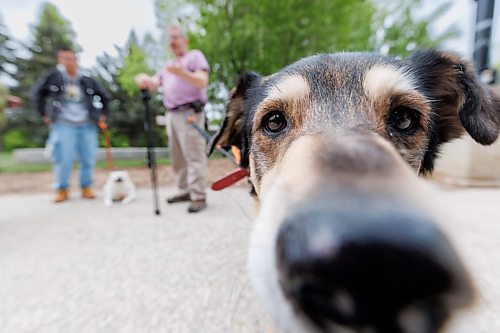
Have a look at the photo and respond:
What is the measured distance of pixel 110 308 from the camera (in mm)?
2598

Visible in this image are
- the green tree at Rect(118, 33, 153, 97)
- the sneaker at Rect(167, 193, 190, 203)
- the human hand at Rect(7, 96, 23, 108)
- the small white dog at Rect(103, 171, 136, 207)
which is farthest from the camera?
the green tree at Rect(118, 33, 153, 97)

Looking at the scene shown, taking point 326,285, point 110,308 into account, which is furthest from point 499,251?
point 110,308

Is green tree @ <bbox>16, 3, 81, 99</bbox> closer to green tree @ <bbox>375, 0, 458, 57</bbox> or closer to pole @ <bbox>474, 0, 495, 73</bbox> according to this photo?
green tree @ <bbox>375, 0, 458, 57</bbox>

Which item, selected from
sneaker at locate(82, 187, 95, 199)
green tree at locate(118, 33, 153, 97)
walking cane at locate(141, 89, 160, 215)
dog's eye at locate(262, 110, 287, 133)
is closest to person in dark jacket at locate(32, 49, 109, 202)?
sneaker at locate(82, 187, 95, 199)

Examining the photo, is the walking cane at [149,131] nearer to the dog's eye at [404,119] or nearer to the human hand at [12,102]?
the human hand at [12,102]

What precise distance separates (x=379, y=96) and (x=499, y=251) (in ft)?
9.49

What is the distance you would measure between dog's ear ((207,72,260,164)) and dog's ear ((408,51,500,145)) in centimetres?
132

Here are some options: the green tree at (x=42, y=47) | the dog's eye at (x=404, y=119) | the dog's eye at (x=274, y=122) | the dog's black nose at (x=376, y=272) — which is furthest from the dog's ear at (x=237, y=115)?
the green tree at (x=42, y=47)

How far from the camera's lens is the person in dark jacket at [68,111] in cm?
648

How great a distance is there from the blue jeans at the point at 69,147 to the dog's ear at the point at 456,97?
6587 millimetres

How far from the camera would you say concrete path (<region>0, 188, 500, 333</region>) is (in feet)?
7.77

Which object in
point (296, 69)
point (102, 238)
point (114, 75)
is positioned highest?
point (114, 75)

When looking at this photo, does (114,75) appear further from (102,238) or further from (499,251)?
(499,251)

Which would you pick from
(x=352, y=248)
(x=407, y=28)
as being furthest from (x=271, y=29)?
(x=352, y=248)
